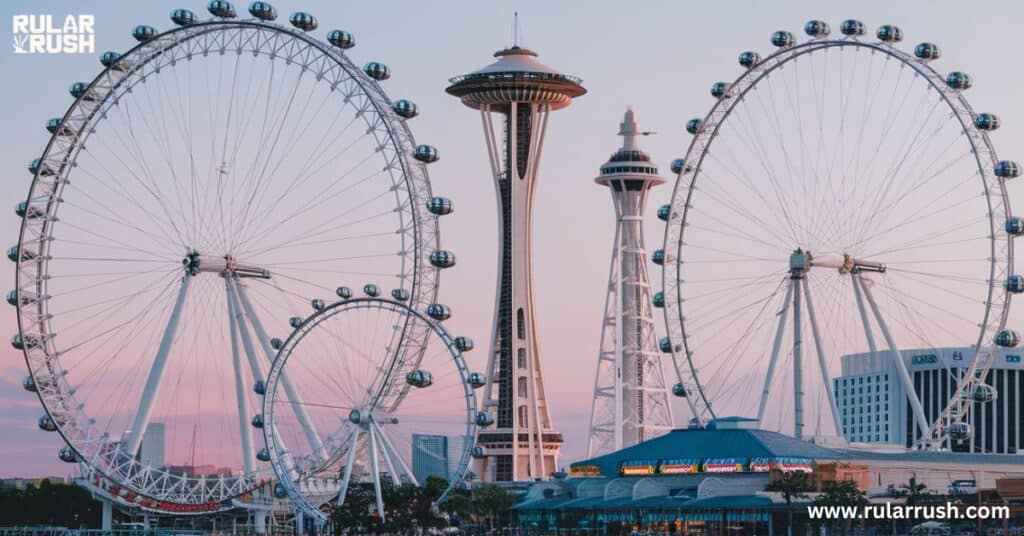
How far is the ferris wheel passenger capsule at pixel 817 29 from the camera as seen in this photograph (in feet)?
323

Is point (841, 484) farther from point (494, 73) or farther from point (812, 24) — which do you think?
point (494, 73)

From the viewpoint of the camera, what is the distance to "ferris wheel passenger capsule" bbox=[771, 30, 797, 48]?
9975 cm

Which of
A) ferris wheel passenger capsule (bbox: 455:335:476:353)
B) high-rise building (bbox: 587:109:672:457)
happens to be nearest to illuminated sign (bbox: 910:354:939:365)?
high-rise building (bbox: 587:109:672:457)

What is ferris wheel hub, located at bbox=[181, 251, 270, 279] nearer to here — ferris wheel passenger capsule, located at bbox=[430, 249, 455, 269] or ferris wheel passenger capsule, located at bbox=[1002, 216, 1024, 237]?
ferris wheel passenger capsule, located at bbox=[430, 249, 455, 269]

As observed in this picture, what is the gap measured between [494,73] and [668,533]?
162 ft

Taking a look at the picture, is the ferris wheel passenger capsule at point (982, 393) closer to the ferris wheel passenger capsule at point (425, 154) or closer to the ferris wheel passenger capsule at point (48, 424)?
the ferris wheel passenger capsule at point (425, 154)

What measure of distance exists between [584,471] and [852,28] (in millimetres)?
33803

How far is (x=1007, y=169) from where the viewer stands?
9338 centimetres

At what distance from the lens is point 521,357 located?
144875mm

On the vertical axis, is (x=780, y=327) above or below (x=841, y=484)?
above

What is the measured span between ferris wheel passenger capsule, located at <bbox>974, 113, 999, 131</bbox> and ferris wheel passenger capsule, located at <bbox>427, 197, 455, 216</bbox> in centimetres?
2520

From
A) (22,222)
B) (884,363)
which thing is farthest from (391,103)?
(884,363)

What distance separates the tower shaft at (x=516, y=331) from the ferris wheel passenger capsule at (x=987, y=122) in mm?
52718

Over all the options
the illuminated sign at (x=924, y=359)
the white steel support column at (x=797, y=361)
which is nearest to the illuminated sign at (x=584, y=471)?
the white steel support column at (x=797, y=361)
